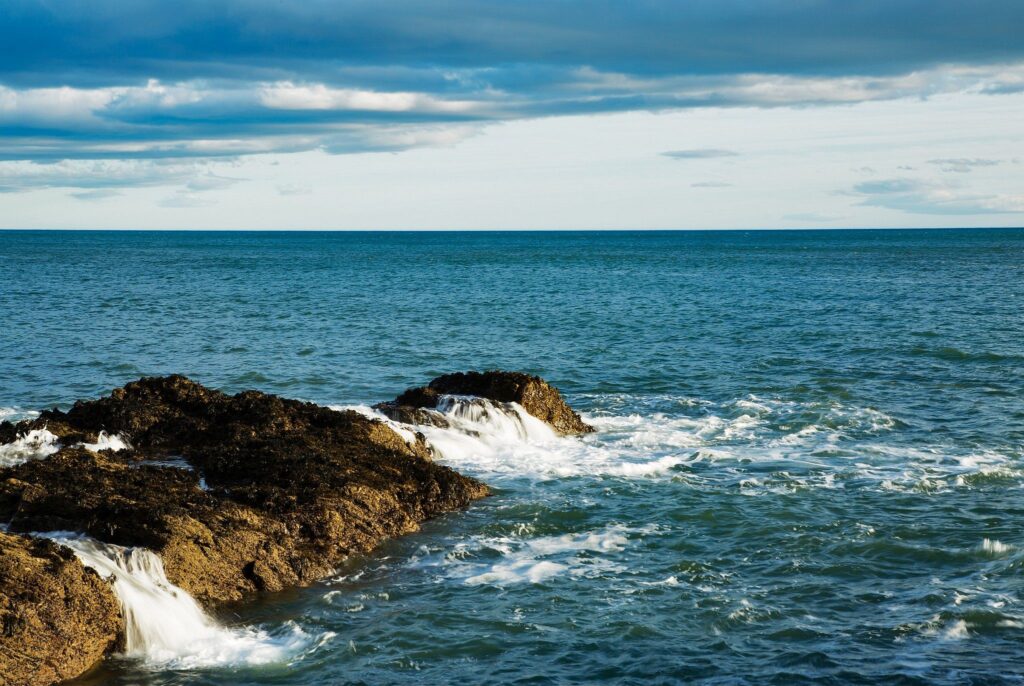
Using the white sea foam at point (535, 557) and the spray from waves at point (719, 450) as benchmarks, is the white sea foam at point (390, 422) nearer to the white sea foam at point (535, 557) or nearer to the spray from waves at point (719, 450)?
the spray from waves at point (719, 450)

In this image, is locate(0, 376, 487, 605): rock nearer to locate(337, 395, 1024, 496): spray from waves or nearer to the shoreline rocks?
the shoreline rocks

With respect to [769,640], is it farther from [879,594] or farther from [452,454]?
[452,454]

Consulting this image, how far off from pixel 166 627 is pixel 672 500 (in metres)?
11.5

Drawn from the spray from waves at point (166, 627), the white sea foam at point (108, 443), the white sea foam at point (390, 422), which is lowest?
the spray from waves at point (166, 627)

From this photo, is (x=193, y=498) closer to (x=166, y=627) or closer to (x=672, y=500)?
(x=166, y=627)

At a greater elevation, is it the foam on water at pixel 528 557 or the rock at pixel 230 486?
the rock at pixel 230 486

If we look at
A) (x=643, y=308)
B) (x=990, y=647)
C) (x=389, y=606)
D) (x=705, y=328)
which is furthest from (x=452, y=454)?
(x=643, y=308)

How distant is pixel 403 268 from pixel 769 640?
119113mm

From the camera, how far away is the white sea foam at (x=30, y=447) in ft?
73.3

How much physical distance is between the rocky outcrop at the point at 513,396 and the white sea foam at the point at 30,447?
28.5 ft

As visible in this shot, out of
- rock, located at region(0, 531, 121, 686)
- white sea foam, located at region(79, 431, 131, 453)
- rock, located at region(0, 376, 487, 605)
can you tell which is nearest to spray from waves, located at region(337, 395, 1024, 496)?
rock, located at region(0, 376, 487, 605)

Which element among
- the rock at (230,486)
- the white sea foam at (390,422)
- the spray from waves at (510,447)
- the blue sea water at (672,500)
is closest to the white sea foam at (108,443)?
the rock at (230,486)

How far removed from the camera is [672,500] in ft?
74.3

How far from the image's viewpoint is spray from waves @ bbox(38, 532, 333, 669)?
14.9 metres
